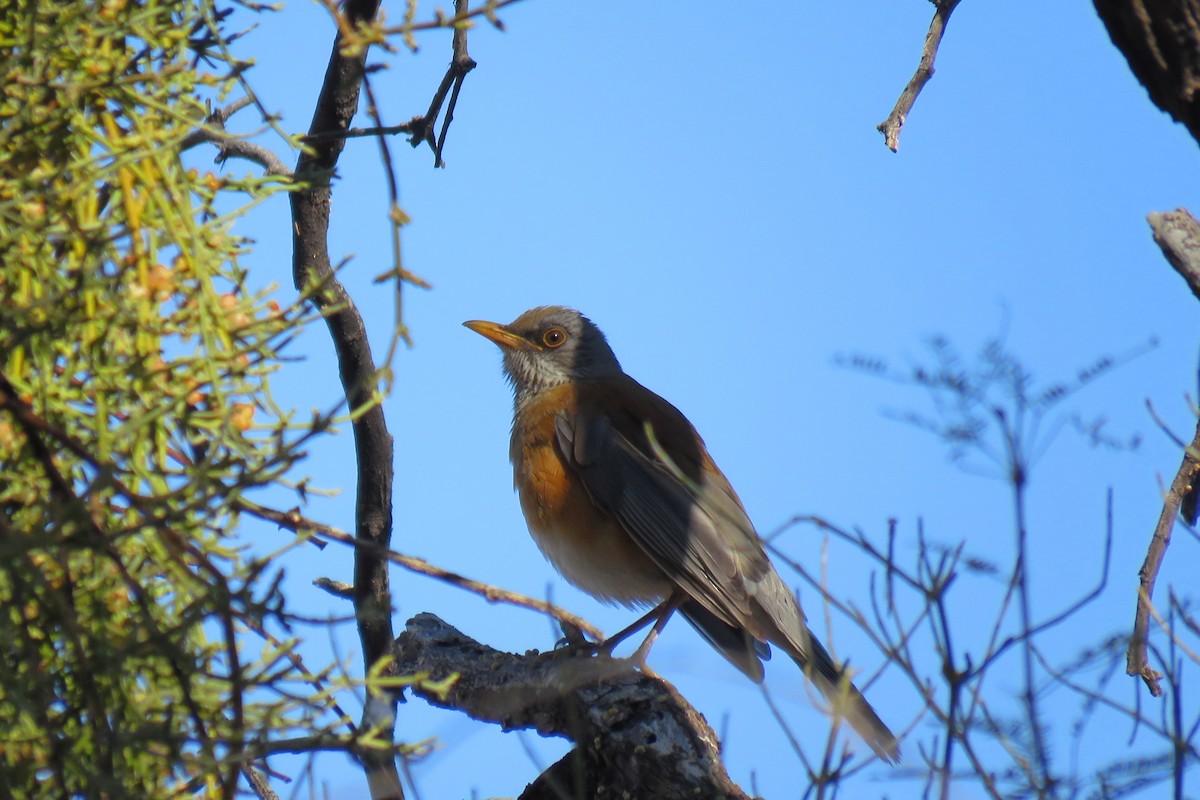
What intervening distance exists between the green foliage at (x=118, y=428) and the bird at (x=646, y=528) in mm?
2806

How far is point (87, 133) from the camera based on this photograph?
219cm

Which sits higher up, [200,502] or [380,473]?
[380,473]

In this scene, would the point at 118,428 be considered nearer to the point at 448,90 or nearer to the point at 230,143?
the point at 230,143

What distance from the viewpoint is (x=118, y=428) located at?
2059mm

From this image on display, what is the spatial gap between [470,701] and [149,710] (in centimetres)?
205

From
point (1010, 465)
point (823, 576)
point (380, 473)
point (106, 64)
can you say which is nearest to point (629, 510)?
point (380, 473)

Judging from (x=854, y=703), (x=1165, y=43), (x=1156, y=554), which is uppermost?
(x=1165, y=43)

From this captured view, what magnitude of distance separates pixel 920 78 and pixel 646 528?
2780 mm

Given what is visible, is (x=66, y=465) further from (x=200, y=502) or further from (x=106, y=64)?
(x=106, y=64)

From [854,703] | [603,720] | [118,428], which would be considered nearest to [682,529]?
[854,703]

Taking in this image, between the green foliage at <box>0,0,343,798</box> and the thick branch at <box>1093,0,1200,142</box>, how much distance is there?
168cm

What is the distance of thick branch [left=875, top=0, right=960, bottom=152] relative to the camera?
3.07m

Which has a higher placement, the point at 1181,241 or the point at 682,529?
the point at 682,529

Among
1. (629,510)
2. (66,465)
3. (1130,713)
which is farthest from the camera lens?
(629,510)
